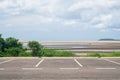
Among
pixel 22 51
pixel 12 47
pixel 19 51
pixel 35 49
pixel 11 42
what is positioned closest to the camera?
pixel 19 51

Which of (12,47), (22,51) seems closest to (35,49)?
(22,51)

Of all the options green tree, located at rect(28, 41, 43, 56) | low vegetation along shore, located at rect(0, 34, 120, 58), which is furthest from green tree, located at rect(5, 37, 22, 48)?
green tree, located at rect(28, 41, 43, 56)

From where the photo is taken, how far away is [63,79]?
1566 cm


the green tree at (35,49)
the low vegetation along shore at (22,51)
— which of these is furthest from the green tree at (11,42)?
the green tree at (35,49)

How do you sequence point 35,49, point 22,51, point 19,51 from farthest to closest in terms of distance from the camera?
1. point 22,51
2. point 35,49
3. point 19,51

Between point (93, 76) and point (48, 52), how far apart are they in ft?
64.8

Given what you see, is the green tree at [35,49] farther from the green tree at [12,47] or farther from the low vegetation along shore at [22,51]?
the green tree at [12,47]

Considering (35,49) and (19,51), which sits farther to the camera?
(35,49)

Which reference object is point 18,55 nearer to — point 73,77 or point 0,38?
point 0,38

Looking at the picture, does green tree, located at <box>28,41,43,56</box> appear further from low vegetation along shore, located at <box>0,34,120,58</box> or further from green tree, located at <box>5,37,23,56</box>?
green tree, located at <box>5,37,23,56</box>

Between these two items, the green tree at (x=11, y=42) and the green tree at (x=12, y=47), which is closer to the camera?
the green tree at (x=12, y=47)

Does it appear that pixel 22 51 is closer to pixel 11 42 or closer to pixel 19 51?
pixel 19 51

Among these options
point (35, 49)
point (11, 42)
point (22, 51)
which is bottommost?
point (22, 51)

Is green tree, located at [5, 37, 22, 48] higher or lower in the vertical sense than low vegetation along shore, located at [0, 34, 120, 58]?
higher
